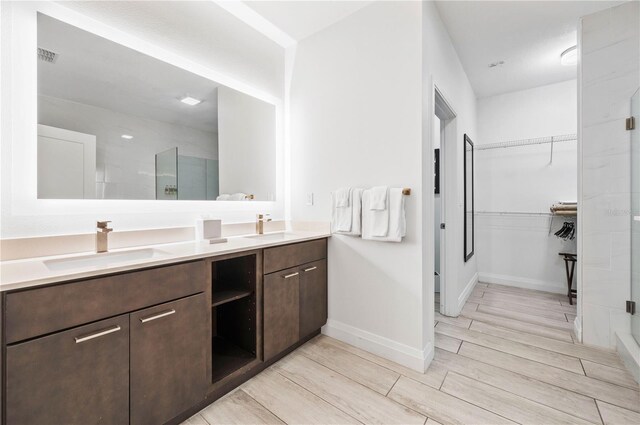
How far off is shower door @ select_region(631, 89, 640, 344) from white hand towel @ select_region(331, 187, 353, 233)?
2.00 meters

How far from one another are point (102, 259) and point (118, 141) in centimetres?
73

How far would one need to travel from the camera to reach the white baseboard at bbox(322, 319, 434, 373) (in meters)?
1.90

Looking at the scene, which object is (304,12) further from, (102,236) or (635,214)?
(635,214)

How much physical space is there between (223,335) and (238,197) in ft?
3.51

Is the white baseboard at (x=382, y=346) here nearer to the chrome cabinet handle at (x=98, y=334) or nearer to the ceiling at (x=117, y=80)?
the chrome cabinet handle at (x=98, y=334)

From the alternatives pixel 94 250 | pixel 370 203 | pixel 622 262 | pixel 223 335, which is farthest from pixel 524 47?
pixel 94 250

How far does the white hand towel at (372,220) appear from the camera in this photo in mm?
1969

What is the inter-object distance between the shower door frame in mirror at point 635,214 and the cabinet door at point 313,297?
222 centimetres

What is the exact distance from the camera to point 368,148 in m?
2.14

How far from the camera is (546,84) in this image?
11.5 feet

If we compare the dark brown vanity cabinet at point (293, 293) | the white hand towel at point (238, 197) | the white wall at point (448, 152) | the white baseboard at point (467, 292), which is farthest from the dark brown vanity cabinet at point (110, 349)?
the white baseboard at point (467, 292)

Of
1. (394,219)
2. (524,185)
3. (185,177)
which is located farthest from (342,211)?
(524,185)

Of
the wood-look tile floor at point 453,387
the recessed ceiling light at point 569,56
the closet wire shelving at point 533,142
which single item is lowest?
the wood-look tile floor at point 453,387

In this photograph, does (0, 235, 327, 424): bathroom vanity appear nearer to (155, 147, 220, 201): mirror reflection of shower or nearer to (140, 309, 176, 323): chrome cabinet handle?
(140, 309, 176, 323): chrome cabinet handle
